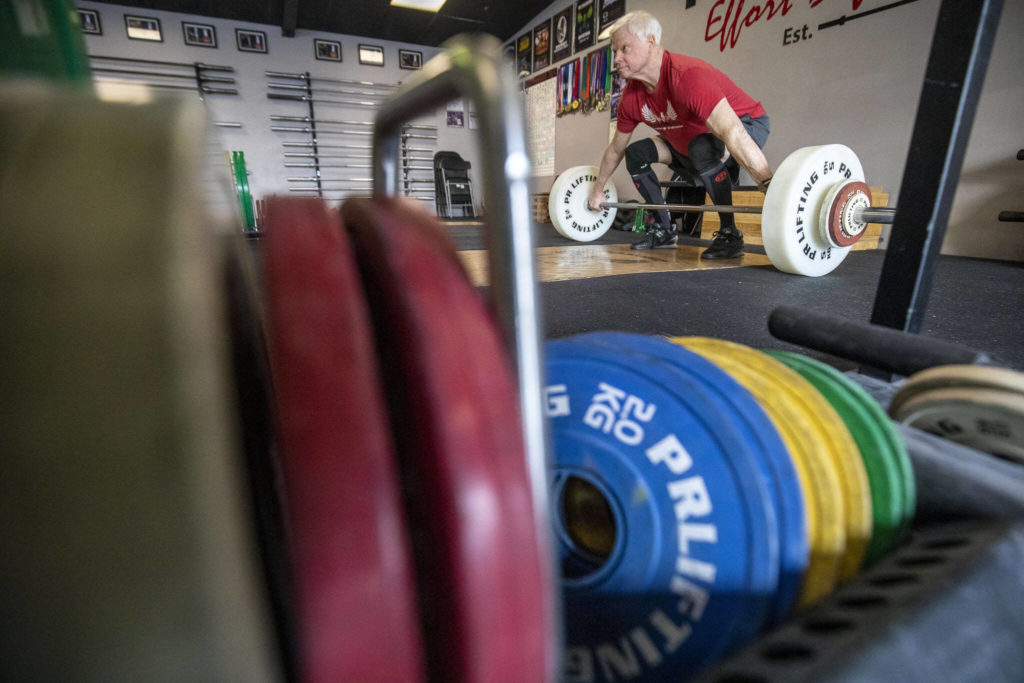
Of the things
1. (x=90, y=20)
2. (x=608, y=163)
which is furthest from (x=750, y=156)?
(x=90, y=20)

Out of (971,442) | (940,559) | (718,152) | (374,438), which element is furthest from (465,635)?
(718,152)

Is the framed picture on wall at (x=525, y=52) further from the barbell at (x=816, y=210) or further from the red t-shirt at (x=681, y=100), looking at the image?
the barbell at (x=816, y=210)

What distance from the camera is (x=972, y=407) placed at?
46 cm

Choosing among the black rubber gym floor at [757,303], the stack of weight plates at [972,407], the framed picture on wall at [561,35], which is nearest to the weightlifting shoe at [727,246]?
the black rubber gym floor at [757,303]

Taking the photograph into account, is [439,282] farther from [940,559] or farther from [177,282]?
[940,559]

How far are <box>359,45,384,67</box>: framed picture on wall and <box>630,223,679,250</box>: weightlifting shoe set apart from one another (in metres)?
4.99

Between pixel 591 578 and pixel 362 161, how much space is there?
270 inches

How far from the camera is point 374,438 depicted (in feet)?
0.60

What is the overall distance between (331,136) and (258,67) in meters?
1.00

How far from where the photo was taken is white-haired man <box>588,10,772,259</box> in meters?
2.11

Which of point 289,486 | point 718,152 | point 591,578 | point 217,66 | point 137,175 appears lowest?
point 591,578

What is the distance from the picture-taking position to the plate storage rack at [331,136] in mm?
5918

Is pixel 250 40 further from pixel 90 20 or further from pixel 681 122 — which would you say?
pixel 681 122

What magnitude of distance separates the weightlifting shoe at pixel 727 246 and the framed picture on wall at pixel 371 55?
18.0 feet
